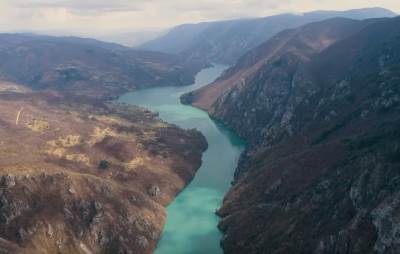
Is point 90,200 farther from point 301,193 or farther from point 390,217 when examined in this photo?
point 390,217

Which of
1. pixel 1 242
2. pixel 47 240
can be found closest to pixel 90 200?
pixel 47 240

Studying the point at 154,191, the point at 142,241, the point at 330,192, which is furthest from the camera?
the point at 154,191

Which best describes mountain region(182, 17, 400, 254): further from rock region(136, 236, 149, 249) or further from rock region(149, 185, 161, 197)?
rock region(149, 185, 161, 197)

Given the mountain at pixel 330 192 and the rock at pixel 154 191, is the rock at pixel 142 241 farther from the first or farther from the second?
the rock at pixel 154 191

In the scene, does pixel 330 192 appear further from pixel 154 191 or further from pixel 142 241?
pixel 154 191

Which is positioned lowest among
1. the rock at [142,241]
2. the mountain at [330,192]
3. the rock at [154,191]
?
the rock at [154,191]

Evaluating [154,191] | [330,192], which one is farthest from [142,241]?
[330,192]

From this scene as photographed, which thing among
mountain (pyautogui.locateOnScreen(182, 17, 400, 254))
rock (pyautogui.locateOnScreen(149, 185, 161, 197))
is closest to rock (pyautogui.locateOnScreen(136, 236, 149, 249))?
mountain (pyautogui.locateOnScreen(182, 17, 400, 254))

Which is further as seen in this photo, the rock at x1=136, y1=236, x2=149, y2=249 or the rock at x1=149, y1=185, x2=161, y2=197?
the rock at x1=149, y1=185, x2=161, y2=197

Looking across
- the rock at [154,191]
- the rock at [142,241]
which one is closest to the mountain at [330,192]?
the rock at [142,241]

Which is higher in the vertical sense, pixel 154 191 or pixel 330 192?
pixel 330 192

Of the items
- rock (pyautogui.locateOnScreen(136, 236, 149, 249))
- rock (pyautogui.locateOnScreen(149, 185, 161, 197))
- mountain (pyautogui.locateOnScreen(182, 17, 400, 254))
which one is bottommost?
rock (pyautogui.locateOnScreen(149, 185, 161, 197))
